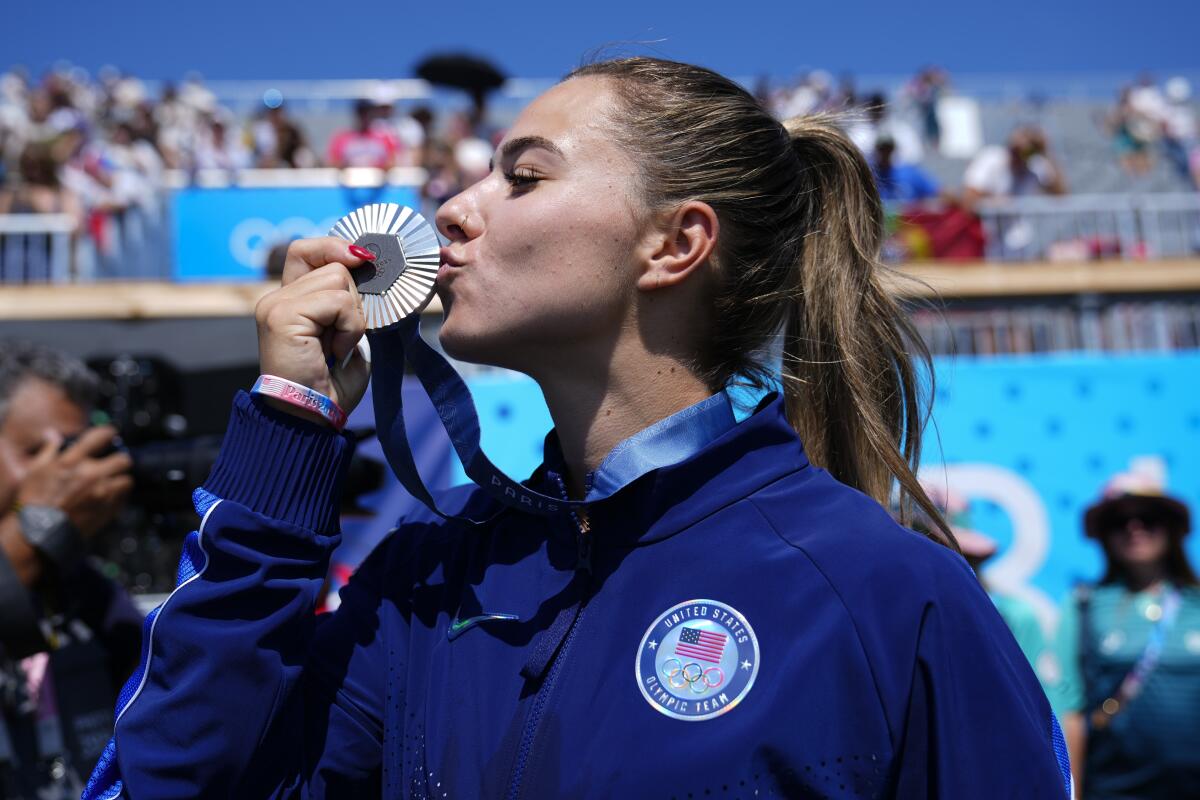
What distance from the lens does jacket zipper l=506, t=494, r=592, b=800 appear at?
1272 mm

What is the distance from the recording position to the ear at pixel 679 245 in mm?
1578

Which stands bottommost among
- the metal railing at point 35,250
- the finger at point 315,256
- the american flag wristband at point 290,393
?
the american flag wristband at point 290,393

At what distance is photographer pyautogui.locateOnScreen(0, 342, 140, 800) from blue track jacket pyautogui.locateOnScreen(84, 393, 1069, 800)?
3.98ft

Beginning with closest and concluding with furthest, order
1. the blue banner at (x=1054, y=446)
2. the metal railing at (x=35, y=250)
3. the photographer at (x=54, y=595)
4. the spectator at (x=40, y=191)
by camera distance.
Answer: the photographer at (x=54, y=595), the blue banner at (x=1054, y=446), the metal railing at (x=35, y=250), the spectator at (x=40, y=191)

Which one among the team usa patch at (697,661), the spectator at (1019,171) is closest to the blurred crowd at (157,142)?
the spectator at (1019,171)

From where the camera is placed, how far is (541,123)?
5.21 ft

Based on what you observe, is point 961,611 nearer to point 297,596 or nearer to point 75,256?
point 297,596

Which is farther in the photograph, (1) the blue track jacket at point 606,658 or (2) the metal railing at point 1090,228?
(2) the metal railing at point 1090,228

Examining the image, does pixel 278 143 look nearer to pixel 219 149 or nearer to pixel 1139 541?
pixel 219 149

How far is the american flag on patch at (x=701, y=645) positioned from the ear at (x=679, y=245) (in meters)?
0.52

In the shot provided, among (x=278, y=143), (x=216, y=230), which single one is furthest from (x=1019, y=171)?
(x=216, y=230)

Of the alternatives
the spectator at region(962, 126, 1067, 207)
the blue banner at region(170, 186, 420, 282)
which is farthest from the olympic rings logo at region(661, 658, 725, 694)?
the spectator at region(962, 126, 1067, 207)

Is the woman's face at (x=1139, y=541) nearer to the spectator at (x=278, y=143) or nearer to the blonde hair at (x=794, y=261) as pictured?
the blonde hair at (x=794, y=261)

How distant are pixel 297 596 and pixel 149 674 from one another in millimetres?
199
